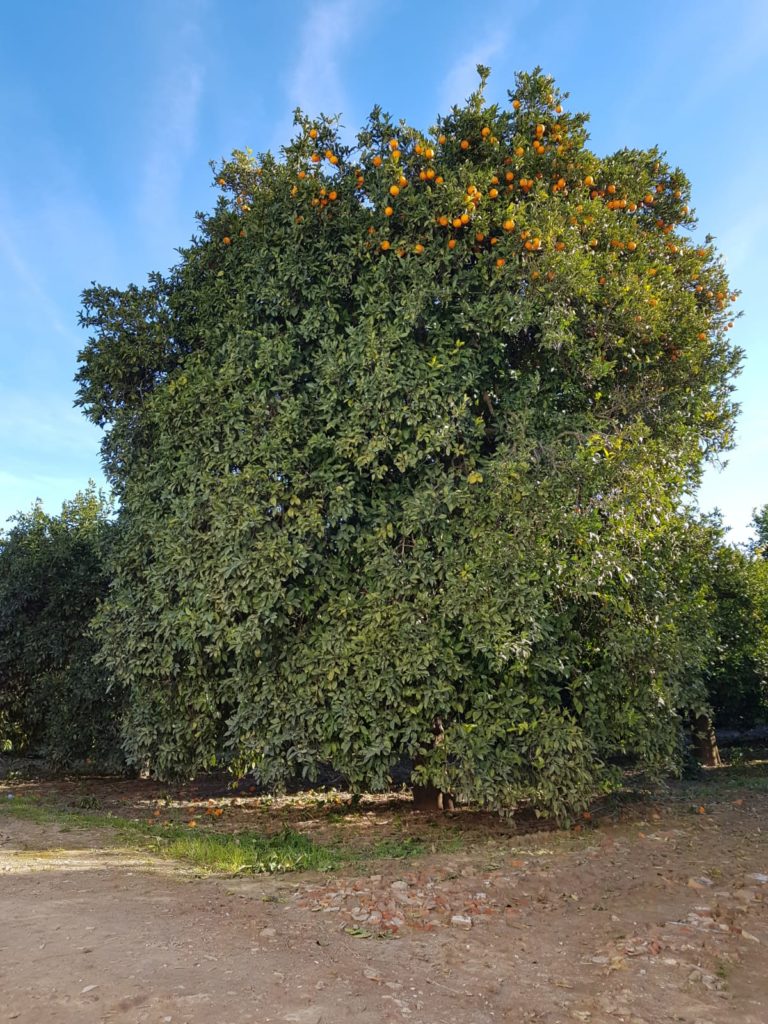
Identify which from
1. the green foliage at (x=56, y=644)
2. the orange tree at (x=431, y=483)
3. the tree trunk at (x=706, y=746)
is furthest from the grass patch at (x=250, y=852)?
the tree trunk at (x=706, y=746)

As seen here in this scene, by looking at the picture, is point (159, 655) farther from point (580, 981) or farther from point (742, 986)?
point (742, 986)

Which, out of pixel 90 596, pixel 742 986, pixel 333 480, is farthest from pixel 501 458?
pixel 90 596

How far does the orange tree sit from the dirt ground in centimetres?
123

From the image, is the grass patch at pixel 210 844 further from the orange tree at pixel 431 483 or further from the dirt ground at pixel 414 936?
the orange tree at pixel 431 483

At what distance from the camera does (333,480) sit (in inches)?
305

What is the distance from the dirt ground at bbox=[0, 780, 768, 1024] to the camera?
365cm

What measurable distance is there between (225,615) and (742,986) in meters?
5.48

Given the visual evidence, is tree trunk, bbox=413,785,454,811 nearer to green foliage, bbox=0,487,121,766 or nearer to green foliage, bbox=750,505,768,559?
green foliage, bbox=0,487,121,766

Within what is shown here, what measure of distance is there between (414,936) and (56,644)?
10.2 meters

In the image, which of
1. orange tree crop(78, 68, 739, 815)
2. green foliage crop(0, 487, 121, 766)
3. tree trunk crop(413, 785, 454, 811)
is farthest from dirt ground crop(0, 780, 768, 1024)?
green foliage crop(0, 487, 121, 766)

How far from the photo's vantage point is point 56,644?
1295 centimetres

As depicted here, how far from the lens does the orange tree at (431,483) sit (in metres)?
7.34

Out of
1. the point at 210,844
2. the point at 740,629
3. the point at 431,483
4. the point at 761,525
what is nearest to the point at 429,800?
the point at 210,844

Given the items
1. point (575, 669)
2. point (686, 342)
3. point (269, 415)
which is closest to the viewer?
point (575, 669)
